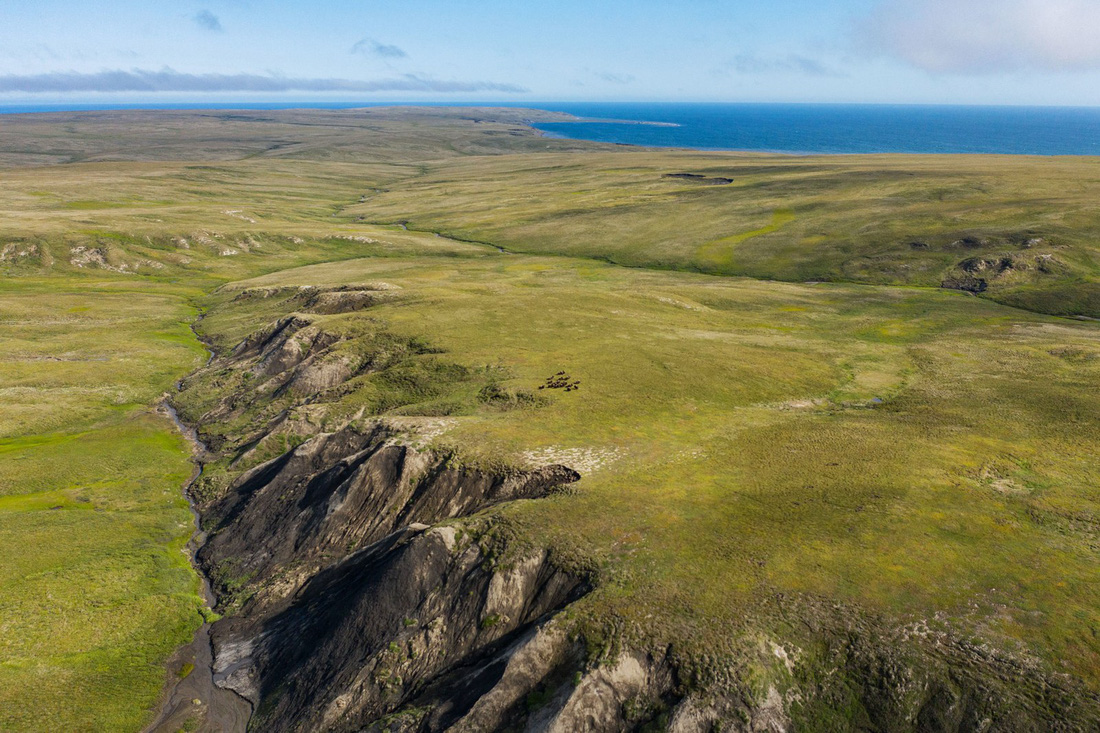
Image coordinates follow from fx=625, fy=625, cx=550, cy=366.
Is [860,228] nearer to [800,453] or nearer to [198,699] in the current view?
[800,453]

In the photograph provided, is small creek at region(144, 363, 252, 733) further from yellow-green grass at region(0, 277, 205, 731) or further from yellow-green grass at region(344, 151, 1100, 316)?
yellow-green grass at region(344, 151, 1100, 316)

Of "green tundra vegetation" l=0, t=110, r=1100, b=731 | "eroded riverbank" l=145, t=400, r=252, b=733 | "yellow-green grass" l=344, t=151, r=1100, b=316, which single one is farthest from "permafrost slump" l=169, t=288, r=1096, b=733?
"yellow-green grass" l=344, t=151, r=1100, b=316

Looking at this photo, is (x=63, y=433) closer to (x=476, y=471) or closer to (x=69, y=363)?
(x=69, y=363)

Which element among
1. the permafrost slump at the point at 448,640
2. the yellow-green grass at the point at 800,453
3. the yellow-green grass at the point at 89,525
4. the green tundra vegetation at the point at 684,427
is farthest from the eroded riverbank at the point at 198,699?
the yellow-green grass at the point at 800,453

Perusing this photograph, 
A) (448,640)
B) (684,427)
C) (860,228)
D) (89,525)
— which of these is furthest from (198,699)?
(860,228)

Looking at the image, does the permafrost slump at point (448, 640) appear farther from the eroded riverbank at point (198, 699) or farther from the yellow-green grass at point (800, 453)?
the yellow-green grass at point (800, 453)

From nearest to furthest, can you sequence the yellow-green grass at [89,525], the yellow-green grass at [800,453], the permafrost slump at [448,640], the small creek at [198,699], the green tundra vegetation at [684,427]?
the permafrost slump at [448,640], the yellow-green grass at [800,453], the green tundra vegetation at [684,427], the small creek at [198,699], the yellow-green grass at [89,525]
